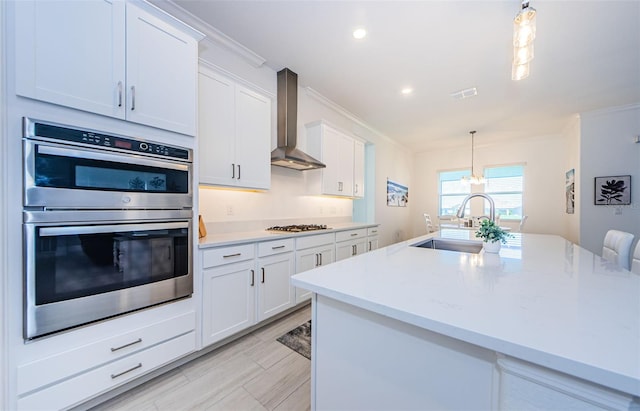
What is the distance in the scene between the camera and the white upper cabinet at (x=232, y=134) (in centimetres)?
215

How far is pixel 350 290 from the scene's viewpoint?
0.88 m

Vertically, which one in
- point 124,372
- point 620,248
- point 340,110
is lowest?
point 124,372

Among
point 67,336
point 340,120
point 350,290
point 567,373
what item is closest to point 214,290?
point 67,336

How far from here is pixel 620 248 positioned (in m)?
1.78

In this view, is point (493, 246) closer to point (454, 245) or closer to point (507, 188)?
point (454, 245)

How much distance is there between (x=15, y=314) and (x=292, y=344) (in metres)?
1.71

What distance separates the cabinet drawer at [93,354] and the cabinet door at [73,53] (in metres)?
1.33

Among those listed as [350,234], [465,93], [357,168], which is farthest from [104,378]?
[465,93]

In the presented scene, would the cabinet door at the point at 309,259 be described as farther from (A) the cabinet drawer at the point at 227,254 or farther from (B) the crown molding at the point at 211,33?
(B) the crown molding at the point at 211,33

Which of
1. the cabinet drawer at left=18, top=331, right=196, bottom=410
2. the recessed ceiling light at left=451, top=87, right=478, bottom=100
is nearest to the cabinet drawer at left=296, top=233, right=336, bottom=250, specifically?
the cabinet drawer at left=18, top=331, right=196, bottom=410

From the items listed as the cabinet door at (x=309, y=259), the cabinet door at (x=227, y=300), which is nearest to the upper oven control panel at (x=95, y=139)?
the cabinet door at (x=227, y=300)

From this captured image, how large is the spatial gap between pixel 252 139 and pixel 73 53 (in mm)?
1366

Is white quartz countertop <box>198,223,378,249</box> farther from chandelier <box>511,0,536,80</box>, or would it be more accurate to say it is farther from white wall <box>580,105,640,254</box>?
white wall <box>580,105,640,254</box>

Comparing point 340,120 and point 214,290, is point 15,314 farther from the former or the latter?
point 340,120
